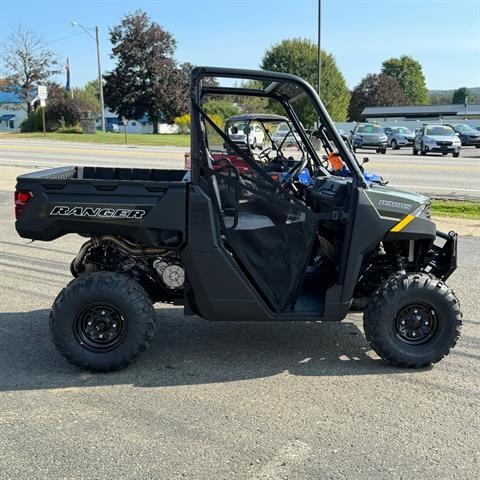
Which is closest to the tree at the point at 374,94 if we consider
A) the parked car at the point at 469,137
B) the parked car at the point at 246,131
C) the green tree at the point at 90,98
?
the green tree at the point at 90,98

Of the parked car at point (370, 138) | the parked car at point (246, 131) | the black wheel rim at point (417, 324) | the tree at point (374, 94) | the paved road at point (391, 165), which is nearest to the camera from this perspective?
the black wheel rim at point (417, 324)

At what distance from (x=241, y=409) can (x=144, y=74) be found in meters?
63.2

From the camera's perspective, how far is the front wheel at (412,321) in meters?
4.07

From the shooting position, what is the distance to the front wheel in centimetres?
407

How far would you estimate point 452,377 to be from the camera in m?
4.07

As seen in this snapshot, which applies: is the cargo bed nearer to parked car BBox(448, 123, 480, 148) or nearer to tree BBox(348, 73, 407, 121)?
parked car BBox(448, 123, 480, 148)

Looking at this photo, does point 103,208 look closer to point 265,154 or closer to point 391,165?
point 265,154

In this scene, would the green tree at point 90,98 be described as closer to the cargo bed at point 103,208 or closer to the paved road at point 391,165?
the paved road at point 391,165

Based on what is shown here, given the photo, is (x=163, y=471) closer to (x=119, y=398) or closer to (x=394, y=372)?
(x=119, y=398)

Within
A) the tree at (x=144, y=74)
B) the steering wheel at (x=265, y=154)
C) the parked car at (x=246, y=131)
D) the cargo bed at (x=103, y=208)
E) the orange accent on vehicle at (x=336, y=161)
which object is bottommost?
the cargo bed at (x=103, y=208)

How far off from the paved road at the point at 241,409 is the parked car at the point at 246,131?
1796 mm

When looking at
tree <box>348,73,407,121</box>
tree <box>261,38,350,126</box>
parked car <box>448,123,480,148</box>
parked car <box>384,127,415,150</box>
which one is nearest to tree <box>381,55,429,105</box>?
tree <box>348,73,407,121</box>

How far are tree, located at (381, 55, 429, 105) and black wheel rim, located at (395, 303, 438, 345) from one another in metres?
119

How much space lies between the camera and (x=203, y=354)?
4.45m
